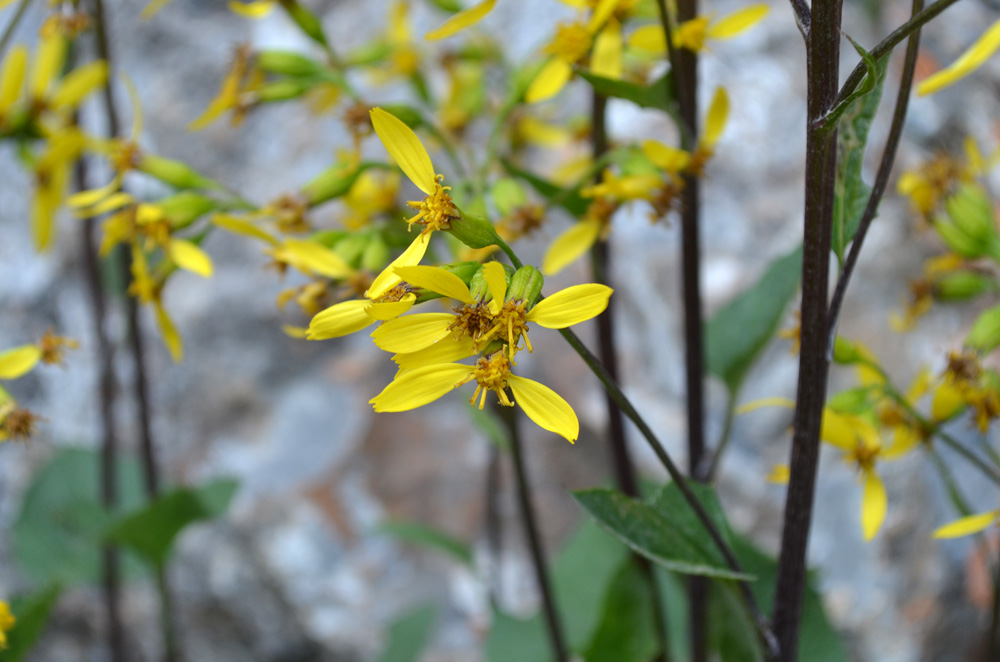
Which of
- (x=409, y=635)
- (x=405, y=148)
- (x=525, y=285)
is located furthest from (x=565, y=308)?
(x=409, y=635)

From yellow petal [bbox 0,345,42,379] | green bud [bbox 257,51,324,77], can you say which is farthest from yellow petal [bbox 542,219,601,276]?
yellow petal [bbox 0,345,42,379]

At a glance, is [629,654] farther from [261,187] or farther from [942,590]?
[261,187]

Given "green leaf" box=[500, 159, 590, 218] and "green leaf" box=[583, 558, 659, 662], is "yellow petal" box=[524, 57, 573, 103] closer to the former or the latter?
"green leaf" box=[500, 159, 590, 218]

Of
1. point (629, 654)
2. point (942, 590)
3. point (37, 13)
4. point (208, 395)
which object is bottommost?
point (942, 590)

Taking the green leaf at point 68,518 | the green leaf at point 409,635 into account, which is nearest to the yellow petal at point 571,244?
the green leaf at point 409,635

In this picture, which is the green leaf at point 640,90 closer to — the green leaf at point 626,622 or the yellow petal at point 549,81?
the yellow petal at point 549,81

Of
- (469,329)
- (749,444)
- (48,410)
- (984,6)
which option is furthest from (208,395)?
(984,6)
